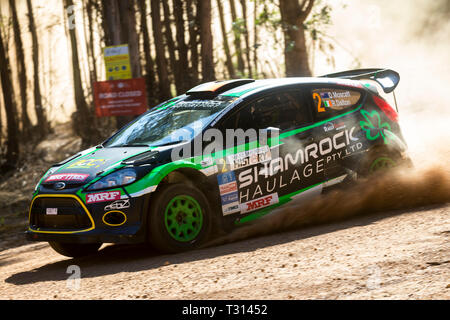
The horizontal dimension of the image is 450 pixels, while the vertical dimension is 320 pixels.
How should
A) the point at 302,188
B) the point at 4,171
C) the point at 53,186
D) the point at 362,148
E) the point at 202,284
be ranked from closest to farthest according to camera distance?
the point at 202,284 → the point at 53,186 → the point at 302,188 → the point at 362,148 → the point at 4,171

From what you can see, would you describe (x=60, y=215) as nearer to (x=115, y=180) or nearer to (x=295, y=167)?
(x=115, y=180)

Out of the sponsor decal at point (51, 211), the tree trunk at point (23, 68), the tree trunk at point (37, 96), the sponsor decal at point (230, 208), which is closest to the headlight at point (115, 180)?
the sponsor decal at point (51, 211)

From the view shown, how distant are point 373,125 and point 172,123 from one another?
2.58 m

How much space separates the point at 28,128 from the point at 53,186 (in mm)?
19859

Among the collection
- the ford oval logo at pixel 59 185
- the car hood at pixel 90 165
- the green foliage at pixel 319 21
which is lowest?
the ford oval logo at pixel 59 185

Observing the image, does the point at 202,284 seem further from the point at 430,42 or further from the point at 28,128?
the point at 430,42

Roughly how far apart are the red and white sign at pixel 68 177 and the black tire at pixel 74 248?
2.44ft

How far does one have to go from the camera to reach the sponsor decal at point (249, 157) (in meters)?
6.70

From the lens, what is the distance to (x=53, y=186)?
635cm

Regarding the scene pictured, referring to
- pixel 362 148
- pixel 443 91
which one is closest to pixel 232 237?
pixel 362 148

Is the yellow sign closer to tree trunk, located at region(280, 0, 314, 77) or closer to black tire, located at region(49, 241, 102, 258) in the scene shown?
tree trunk, located at region(280, 0, 314, 77)

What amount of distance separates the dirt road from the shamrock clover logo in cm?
119

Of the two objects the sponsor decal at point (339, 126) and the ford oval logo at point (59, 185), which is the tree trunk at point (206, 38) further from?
the ford oval logo at point (59, 185)

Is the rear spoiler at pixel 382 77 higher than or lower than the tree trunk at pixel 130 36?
lower
